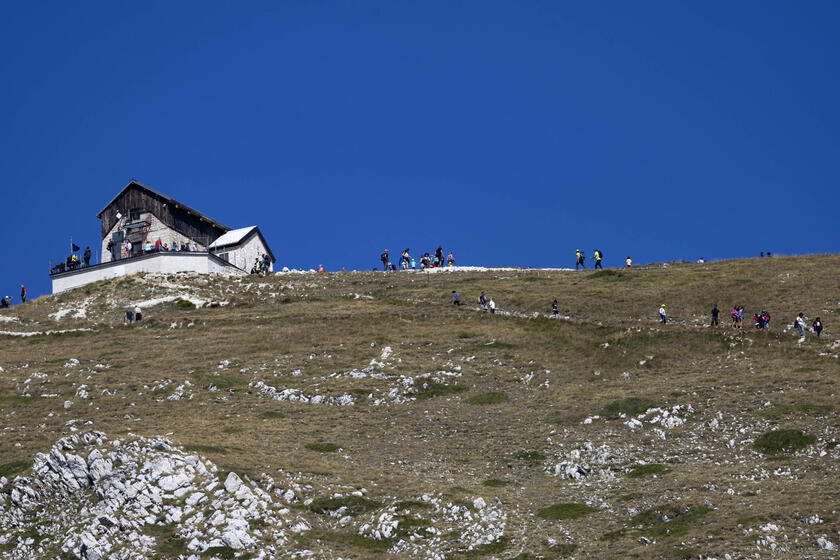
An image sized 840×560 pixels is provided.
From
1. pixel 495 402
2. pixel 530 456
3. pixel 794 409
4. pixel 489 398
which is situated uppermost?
pixel 489 398

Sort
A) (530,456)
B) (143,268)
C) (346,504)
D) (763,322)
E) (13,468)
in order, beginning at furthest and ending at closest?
(143,268) → (763,322) → (530,456) → (13,468) → (346,504)

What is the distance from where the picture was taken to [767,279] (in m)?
87.9

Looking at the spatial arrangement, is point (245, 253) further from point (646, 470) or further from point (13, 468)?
point (646, 470)

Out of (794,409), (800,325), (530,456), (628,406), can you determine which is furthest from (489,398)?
(800,325)

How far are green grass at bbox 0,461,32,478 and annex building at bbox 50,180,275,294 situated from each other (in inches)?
2482

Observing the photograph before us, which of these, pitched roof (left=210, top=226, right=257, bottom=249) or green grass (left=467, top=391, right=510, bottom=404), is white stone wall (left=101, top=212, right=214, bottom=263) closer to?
pitched roof (left=210, top=226, right=257, bottom=249)

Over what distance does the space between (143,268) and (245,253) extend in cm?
1307

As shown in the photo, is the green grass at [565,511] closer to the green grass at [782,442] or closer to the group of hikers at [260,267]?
the green grass at [782,442]

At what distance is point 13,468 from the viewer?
165ft

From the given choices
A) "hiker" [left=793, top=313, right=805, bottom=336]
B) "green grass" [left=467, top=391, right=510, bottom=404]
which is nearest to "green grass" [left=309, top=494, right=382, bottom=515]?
"green grass" [left=467, top=391, right=510, bottom=404]

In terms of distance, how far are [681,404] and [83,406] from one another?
109ft

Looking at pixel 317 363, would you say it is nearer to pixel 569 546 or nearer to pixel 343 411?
pixel 343 411

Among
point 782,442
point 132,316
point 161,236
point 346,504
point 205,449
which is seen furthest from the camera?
point 161,236

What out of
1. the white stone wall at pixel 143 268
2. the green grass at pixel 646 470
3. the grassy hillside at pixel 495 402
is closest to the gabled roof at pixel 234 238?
the white stone wall at pixel 143 268
